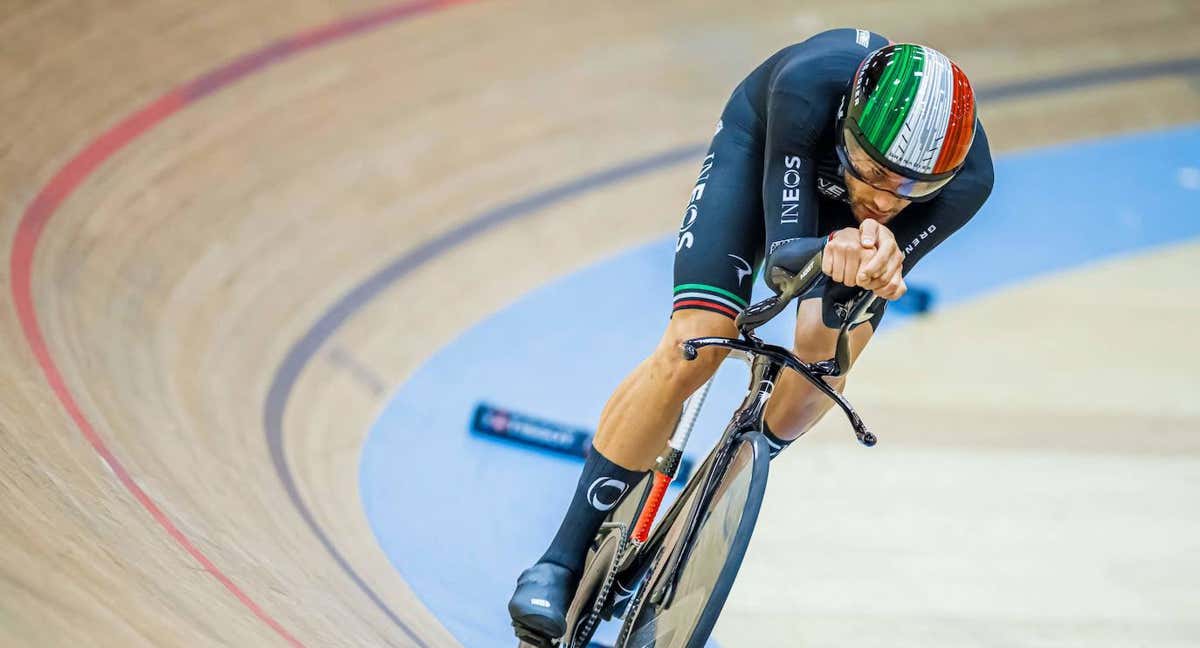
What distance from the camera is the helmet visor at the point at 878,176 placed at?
2.27m

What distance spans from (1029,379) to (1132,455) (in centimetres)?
50

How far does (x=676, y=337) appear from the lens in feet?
8.46

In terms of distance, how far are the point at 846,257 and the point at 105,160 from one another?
307 cm

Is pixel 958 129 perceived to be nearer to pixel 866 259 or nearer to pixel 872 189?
pixel 872 189

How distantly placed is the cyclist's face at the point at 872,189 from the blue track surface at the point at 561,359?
1382 mm

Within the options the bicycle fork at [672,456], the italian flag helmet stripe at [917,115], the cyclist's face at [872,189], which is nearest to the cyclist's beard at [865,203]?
the cyclist's face at [872,189]

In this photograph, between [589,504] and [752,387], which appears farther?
[589,504]

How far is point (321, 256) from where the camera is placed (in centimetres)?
466

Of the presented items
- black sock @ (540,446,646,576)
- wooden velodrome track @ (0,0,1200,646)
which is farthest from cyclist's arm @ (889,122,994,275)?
wooden velodrome track @ (0,0,1200,646)

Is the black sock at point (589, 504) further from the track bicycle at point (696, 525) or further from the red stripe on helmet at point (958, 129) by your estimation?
the red stripe on helmet at point (958, 129)

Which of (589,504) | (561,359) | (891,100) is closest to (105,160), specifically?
(561,359)

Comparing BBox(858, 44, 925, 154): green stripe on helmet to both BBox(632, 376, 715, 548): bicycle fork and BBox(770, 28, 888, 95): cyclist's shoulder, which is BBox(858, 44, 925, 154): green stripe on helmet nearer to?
BBox(770, 28, 888, 95): cyclist's shoulder

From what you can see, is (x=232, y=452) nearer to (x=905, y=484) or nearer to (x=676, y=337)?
(x=676, y=337)

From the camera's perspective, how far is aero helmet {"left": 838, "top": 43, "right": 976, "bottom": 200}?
7.24 feet
